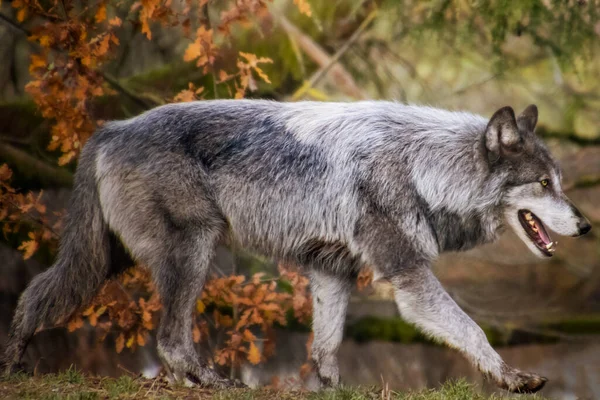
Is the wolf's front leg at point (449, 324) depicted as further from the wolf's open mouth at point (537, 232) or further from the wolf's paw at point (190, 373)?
the wolf's paw at point (190, 373)

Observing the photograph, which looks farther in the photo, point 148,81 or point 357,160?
point 148,81

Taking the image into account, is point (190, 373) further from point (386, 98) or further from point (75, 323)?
point (386, 98)

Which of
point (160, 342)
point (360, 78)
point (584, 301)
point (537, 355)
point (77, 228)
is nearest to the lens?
point (160, 342)

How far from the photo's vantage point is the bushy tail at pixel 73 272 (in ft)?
19.5

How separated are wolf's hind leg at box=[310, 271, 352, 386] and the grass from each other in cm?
54

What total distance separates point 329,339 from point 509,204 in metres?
1.50

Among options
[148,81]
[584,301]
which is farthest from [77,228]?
[584,301]

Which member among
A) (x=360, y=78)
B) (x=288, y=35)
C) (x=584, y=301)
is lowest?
(x=584, y=301)

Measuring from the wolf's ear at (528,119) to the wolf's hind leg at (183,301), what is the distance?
2174 mm

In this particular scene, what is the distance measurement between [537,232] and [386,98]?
200 inches

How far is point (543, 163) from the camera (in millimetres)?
5832

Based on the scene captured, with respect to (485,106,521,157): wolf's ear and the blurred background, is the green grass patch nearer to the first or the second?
(485,106,521,157): wolf's ear

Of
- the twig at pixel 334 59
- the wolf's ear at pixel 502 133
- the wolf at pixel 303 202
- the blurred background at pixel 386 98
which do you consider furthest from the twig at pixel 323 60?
the wolf's ear at pixel 502 133

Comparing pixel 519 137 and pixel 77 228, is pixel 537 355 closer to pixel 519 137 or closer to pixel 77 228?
pixel 519 137
